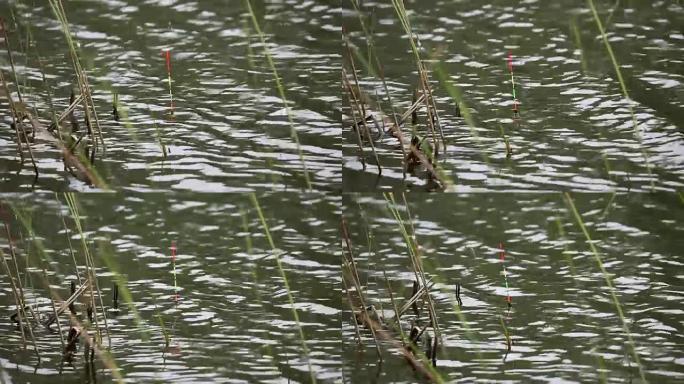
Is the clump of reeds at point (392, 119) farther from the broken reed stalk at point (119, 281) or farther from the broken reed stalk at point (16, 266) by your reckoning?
the broken reed stalk at point (16, 266)

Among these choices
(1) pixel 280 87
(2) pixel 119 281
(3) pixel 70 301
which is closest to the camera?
(3) pixel 70 301

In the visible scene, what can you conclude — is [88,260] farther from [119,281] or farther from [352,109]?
[352,109]

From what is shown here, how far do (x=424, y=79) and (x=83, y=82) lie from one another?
1153 millimetres

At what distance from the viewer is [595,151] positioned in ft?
11.5

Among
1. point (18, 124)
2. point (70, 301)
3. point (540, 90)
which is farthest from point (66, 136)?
point (540, 90)

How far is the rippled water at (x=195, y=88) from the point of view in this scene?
3.58 m

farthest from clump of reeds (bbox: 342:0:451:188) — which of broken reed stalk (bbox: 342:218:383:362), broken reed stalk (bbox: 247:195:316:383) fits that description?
broken reed stalk (bbox: 247:195:316:383)

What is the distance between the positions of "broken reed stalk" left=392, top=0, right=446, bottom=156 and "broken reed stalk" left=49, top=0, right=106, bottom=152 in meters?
1.08

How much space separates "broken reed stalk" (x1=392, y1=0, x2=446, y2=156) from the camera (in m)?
3.52

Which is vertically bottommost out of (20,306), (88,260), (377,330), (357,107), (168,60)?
(377,330)

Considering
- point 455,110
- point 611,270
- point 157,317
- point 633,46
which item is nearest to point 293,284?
point 157,317

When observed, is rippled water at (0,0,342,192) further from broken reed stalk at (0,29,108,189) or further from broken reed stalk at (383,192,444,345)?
broken reed stalk at (383,192,444,345)

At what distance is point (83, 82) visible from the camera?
3.63 m

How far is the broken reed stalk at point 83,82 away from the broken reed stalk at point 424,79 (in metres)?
1.08
